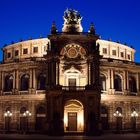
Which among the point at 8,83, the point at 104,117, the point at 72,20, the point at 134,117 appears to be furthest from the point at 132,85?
the point at 8,83

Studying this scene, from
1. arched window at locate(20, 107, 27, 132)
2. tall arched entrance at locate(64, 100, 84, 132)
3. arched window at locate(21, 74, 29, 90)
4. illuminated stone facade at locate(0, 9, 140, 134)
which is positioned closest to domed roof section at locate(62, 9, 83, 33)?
illuminated stone facade at locate(0, 9, 140, 134)

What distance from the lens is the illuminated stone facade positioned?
2453 inches

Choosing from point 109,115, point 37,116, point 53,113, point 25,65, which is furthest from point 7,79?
point 109,115

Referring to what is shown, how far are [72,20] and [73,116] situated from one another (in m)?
17.3

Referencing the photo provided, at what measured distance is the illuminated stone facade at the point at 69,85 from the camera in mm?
62312

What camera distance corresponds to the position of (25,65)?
70875 millimetres

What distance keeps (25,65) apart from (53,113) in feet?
43.4

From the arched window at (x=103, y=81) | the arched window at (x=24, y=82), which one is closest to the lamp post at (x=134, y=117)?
the arched window at (x=103, y=81)

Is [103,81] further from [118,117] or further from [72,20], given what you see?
[72,20]

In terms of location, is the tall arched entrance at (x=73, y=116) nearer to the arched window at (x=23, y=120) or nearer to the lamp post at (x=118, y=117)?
the lamp post at (x=118, y=117)

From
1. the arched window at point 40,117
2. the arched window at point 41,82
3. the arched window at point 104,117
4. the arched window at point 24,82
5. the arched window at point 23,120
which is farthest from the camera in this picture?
the arched window at point 24,82

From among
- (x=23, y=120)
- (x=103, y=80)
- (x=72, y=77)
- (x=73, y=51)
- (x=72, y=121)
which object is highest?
(x=73, y=51)

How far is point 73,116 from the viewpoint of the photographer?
65.9 m

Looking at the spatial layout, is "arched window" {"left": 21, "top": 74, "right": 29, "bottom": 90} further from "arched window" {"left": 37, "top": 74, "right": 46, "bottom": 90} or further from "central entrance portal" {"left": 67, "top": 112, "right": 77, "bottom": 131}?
"central entrance portal" {"left": 67, "top": 112, "right": 77, "bottom": 131}
